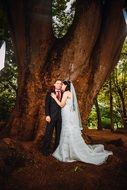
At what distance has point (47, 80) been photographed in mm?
8922

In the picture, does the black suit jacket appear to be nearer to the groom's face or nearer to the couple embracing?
the couple embracing

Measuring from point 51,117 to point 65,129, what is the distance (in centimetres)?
45

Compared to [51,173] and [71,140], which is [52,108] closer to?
[71,140]

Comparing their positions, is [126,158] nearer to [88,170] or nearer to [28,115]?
[88,170]

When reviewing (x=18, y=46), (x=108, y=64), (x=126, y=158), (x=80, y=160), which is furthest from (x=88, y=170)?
(x=18, y=46)

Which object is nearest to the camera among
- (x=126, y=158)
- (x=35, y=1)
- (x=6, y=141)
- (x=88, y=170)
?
(x=88, y=170)

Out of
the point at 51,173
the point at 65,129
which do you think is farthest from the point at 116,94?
the point at 51,173

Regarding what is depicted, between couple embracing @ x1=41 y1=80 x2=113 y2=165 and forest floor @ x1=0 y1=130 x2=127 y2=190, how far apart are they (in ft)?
0.62

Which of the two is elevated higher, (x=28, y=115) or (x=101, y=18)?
(x=101, y=18)

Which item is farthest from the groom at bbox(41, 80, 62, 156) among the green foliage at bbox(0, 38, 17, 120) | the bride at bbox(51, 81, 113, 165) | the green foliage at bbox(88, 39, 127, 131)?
the green foliage at bbox(88, 39, 127, 131)

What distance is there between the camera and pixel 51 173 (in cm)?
717

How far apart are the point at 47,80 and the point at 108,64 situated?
6.33 ft

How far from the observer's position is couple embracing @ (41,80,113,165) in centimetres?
782

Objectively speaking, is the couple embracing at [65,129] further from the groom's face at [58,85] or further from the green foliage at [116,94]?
the green foliage at [116,94]
